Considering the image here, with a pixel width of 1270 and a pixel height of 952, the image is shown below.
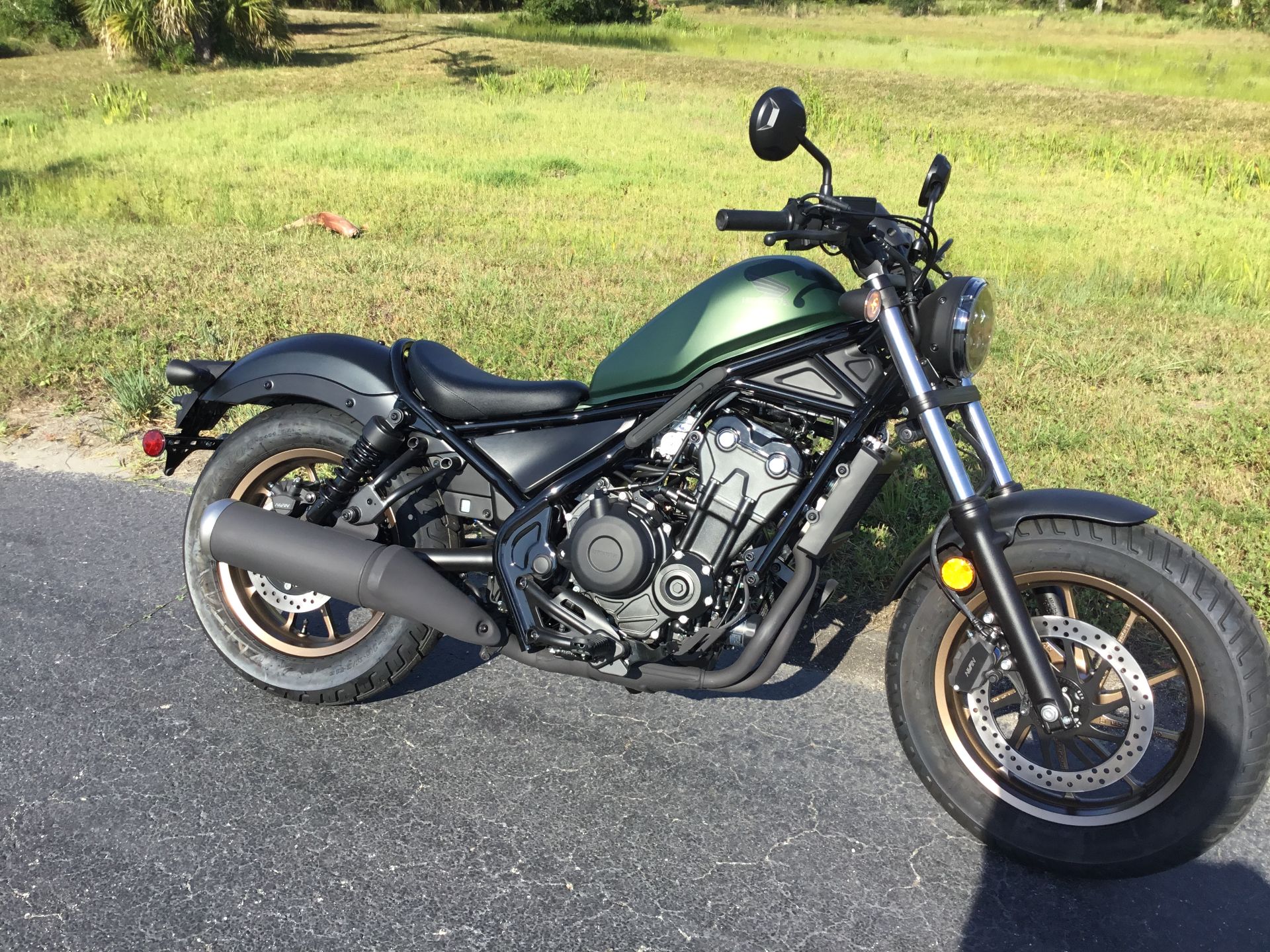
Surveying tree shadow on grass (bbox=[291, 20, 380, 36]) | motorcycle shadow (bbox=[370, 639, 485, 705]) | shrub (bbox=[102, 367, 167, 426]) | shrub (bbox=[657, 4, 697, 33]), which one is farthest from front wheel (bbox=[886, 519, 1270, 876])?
shrub (bbox=[657, 4, 697, 33])

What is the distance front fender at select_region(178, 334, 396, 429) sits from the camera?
3.47 m

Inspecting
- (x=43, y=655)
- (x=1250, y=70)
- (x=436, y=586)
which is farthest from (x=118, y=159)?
(x=1250, y=70)

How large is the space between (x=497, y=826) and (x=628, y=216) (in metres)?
9.98

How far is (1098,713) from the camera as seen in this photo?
9.12 ft

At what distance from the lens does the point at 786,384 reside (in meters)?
2.97

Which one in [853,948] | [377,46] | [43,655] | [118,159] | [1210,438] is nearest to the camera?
[853,948]

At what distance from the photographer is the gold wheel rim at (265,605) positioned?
360 centimetres

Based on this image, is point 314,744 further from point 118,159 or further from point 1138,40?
point 1138,40

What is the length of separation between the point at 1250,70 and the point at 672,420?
30495mm

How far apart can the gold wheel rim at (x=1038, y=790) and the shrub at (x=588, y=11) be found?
138ft

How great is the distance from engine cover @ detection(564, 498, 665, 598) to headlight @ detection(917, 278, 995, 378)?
3.01 feet

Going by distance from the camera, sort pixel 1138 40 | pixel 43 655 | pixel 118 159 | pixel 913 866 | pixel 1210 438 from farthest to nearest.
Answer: pixel 1138 40 < pixel 118 159 < pixel 1210 438 < pixel 43 655 < pixel 913 866

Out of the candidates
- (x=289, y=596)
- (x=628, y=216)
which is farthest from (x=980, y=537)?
(x=628, y=216)

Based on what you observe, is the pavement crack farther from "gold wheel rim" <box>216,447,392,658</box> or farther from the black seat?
the black seat
